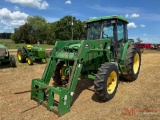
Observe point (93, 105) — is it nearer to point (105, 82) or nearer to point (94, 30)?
point (105, 82)

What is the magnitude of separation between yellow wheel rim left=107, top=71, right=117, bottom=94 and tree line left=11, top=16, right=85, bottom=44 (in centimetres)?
4724

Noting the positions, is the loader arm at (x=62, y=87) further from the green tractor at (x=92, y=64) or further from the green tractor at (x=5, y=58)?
the green tractor at (x=5, y=58)

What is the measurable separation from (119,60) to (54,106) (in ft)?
10.5

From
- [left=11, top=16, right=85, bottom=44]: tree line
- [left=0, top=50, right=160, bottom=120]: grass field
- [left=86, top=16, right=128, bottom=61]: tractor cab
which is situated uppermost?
[left=11, top=16, right=85, bottom=44]: tree line

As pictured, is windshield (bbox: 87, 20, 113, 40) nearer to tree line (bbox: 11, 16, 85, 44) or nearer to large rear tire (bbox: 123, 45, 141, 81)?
large rear tire (bbox: 123, 45, 141, 81)

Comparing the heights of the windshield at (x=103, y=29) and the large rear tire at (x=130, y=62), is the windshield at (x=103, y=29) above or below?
above

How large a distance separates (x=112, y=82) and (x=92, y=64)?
895 mm

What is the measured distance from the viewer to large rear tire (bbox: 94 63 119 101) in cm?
474

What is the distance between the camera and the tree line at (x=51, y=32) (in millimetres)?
56250

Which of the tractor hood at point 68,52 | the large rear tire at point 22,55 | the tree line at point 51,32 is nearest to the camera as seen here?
the tractor hood at point 68,52

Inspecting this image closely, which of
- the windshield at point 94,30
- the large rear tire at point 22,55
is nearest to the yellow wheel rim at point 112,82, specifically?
the windshield at point 94,30

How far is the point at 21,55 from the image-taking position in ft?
40.2

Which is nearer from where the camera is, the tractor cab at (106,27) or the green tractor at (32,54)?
the tractor cab at (106,27)

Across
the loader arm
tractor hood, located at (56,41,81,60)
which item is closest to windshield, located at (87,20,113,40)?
the loader arm
